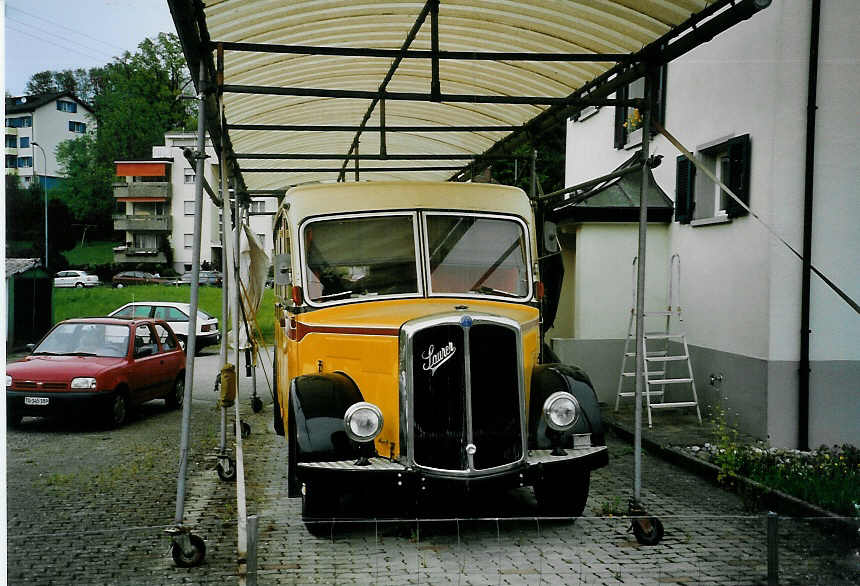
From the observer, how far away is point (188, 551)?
5578 millimetres

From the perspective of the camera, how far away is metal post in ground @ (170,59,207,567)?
18.3 ft

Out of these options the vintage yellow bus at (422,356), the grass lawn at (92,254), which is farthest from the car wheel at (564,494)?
Result: the grass lawn at (92,254)

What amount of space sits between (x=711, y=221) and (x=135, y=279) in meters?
53.0

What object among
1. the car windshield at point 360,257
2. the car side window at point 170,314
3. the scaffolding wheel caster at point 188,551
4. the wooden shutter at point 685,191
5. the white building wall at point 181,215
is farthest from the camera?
the white building wall at point 181,215

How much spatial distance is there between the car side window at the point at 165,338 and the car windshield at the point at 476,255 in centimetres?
804

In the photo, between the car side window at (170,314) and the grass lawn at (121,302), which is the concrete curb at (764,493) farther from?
the grass lawn at (121,302)

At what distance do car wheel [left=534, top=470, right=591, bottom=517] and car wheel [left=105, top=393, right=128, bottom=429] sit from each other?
7.22 meters

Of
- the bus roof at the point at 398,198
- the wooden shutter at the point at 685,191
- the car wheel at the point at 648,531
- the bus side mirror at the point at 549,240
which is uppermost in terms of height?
the wooden shutter at the point at 685,191

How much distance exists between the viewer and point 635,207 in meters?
12.6

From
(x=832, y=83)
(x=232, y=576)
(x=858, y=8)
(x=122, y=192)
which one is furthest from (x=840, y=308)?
(x=122, y=192)

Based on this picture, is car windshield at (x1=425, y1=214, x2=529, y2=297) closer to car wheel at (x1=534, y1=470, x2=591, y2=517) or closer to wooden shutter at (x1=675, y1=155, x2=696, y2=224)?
car wheel at (x1=534, y1=470, x2=591, y2=517)

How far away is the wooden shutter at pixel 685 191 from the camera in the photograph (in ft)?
39.1

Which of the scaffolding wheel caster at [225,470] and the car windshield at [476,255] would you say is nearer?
the car windshield at [476,255]

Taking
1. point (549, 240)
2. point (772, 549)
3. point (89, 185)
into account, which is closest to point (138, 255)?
point (89, 185)
